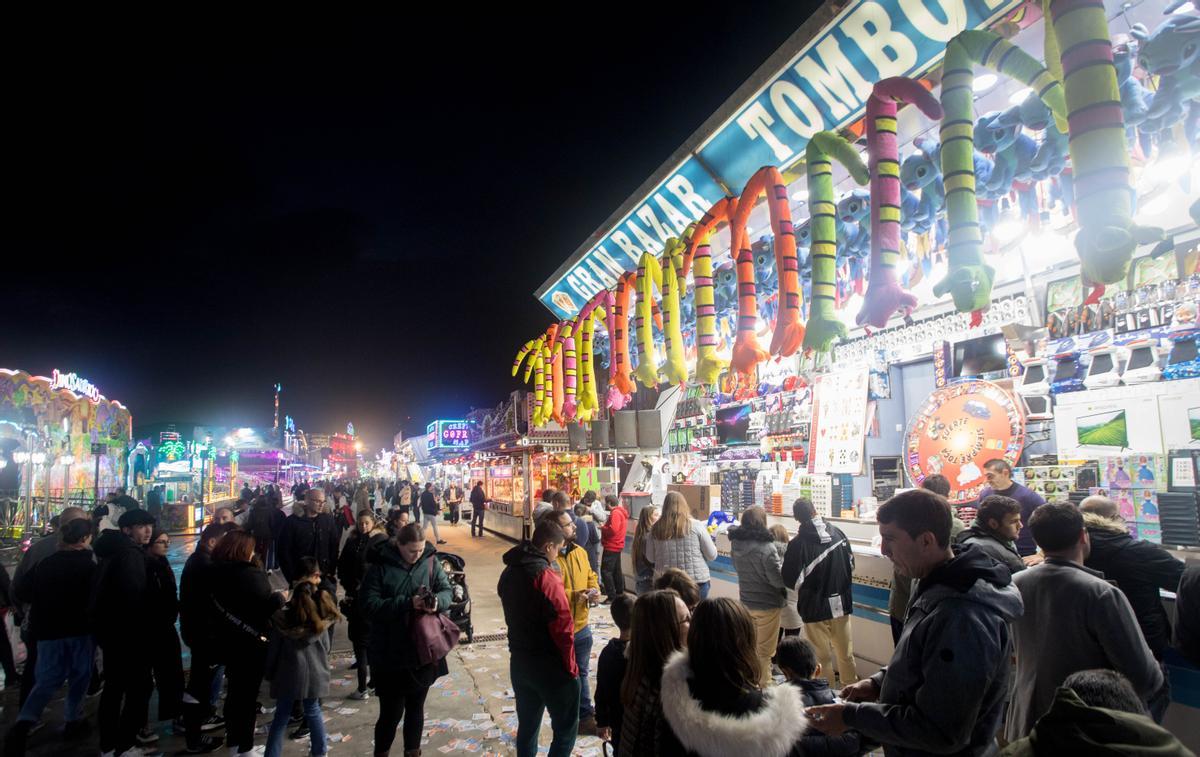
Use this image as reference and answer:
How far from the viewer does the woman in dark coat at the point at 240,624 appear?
4672 millimetres

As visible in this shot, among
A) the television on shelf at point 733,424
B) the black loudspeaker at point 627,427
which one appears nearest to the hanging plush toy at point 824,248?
the television on shelf at point 733,424

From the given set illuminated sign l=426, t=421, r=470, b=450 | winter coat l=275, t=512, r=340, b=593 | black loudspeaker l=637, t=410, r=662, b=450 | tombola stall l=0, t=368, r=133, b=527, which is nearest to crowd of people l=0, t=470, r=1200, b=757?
winter coat l=275, t=512, r=340, b=593

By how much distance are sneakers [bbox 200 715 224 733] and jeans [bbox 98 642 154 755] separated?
2.51ft

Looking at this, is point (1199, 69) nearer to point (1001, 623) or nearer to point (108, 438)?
point (1001, 623)

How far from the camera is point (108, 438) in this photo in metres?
23.8

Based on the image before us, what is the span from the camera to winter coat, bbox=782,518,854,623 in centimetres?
558

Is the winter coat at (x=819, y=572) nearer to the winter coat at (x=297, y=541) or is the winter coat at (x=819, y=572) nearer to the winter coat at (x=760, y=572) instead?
the winter coat at (x=760, y=572)

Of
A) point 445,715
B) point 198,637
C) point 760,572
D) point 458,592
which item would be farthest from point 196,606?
point 760,572

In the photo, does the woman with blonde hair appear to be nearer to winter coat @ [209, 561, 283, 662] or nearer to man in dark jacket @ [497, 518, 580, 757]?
man in dark jacket @ [497, 518, 580, 757]

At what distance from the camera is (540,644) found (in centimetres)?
401

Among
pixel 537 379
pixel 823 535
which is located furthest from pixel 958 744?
pixel 537 379

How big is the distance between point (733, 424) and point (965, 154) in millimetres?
7061

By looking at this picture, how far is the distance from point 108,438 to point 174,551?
9.01 m

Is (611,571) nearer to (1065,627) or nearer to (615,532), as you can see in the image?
(615,532)
